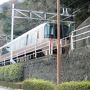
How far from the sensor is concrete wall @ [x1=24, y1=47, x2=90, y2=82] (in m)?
19.2

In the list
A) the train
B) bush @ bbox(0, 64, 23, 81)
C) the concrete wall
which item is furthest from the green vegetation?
the train

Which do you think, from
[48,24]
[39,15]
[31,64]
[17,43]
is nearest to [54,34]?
[48,24]

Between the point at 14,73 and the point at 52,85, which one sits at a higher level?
the point at 14,73

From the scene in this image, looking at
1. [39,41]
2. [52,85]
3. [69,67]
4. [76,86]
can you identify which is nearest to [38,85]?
[52,85]

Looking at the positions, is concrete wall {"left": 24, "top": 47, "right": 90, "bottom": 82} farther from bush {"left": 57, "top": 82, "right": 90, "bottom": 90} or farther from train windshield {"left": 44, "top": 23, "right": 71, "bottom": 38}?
train windshield {"left": 44, "top": 23, "right": 71, "bottom": 38}

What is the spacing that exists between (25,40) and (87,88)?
24.3 metres

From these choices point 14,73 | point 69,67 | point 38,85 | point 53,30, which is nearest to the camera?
point 69,67

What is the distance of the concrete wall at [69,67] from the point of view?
19220mm

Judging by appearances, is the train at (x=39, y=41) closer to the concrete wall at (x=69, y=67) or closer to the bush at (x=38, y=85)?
the concrete wall at (x=69, y=67)

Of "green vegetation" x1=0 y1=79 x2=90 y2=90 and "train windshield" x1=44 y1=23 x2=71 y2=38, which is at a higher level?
"train windshield" x1=44 y1=23 x2=71 y2=38

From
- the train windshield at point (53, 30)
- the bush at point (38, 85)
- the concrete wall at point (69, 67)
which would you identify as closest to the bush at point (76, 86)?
the concrete wall at point (69, 67)

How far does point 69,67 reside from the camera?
69.8 ft

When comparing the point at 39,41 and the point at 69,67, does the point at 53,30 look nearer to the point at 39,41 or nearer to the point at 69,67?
the point at 39,41

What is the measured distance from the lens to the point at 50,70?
24.7 metres
